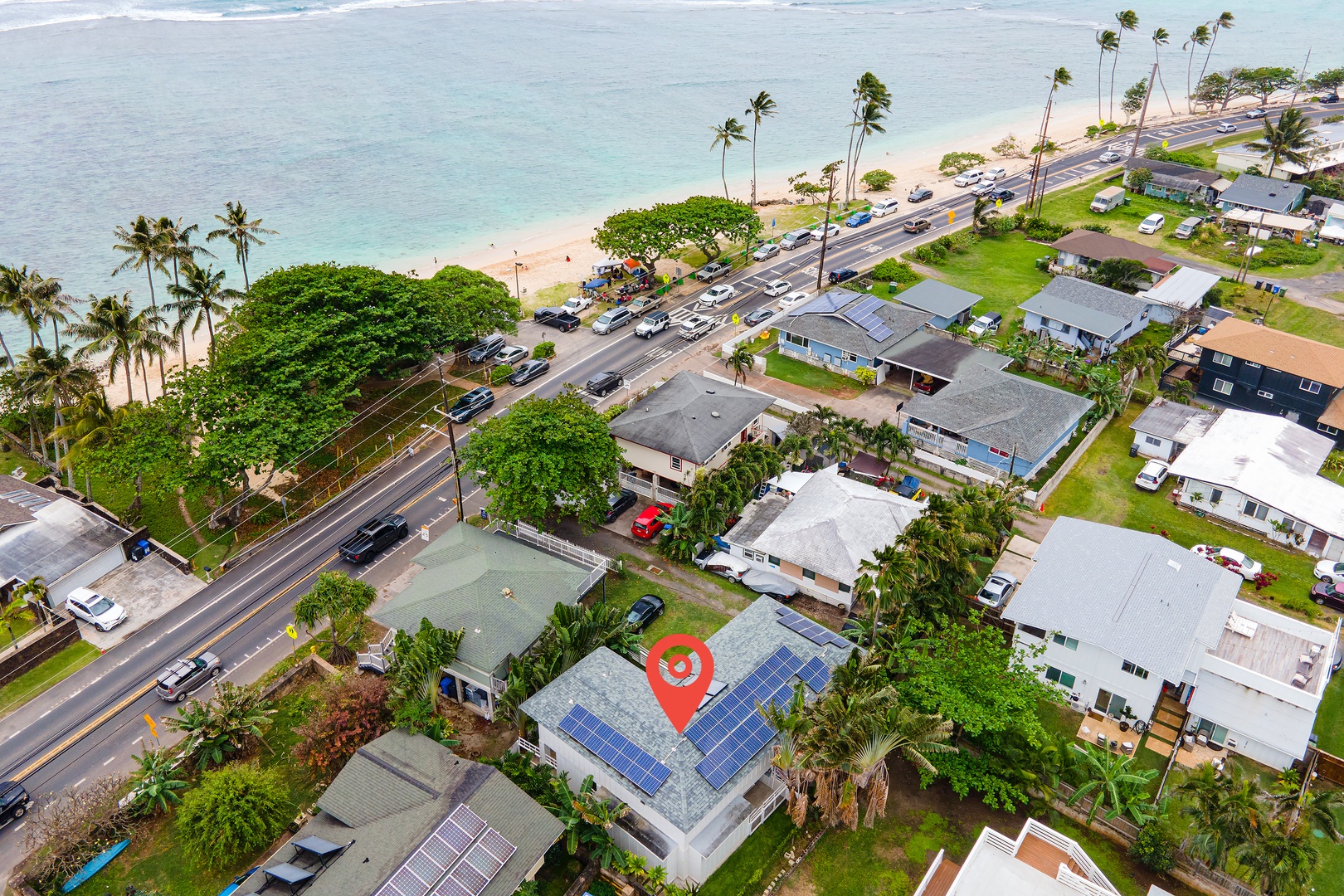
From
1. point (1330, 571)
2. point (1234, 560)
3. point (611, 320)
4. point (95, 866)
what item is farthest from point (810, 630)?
point (611, 320)

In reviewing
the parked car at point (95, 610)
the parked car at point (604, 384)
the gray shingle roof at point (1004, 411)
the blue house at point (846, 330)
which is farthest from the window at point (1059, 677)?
the parked car at point (95, 610)

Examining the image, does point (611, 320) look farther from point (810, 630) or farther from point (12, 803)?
point (12, 803)

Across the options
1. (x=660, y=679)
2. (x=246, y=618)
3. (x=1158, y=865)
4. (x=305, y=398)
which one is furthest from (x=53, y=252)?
(x=1158, y=865)

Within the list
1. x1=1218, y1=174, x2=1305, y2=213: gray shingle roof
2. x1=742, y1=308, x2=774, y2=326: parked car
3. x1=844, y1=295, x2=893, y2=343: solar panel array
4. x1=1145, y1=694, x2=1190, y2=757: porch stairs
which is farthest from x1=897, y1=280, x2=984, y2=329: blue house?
x1=1218, y1=174, x2=1305, y2=213: gray shingle roof

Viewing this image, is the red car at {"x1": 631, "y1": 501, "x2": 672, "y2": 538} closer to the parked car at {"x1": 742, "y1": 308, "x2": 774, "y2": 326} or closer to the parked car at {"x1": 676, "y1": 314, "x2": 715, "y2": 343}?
the parked car at {"x1": 676, "y1": 314, "x2": 715, "y2": 343}

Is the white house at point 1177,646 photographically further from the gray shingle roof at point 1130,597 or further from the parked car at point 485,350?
the parked car at point 485,350
